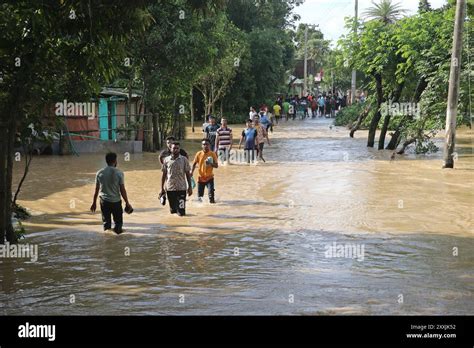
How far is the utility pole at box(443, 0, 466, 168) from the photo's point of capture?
19547 mm

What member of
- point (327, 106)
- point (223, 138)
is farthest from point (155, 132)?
point (327, 106)

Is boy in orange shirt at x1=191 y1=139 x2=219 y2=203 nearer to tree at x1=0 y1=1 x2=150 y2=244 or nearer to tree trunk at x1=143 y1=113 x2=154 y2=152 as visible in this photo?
tree at x1=0 y1=1 x2=150 y2=244

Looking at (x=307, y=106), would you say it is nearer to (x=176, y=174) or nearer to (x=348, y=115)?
(x=348, y=115)

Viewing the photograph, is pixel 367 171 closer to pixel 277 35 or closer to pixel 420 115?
pixel 420 115

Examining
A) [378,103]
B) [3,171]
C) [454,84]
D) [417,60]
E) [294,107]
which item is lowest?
[3,171]

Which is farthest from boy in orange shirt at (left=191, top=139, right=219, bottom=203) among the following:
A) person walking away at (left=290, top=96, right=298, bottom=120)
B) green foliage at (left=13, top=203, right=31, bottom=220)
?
person walking away at (left=290, top=96, right=298, bottom=120)

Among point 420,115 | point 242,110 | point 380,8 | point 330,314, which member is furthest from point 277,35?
point 330,314

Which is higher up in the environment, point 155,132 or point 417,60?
point 417,60

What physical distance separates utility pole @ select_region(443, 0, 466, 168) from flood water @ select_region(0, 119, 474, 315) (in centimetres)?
93

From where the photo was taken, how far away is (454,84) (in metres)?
20.4

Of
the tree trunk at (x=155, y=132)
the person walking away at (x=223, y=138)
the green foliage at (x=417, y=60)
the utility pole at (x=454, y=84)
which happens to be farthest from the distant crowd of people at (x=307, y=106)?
the utility pole at (x=454, y=84)

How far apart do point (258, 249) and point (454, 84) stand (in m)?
11.8

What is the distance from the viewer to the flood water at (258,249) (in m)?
7.93

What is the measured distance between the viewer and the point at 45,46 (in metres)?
10.3
